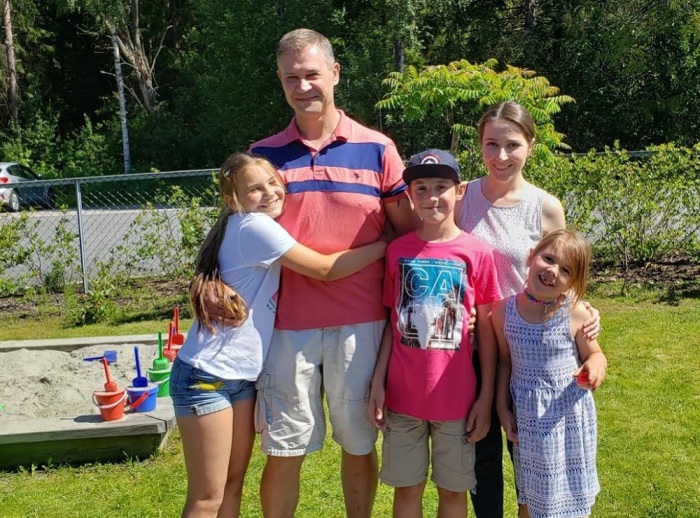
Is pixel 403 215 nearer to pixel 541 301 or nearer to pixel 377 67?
pixel 541 301

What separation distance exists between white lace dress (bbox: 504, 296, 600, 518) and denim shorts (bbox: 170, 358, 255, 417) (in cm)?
106

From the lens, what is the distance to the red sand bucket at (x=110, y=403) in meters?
4.11

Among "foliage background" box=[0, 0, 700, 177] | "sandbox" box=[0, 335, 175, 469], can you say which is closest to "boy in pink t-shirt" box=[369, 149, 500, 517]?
"sandbox" box=[0, 335, 175, 469]

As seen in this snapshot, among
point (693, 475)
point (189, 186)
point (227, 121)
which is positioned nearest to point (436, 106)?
point (189, 186)

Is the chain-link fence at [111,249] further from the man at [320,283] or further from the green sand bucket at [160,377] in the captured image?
the man at [320,283]

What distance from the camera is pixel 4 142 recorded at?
→ 27500mm

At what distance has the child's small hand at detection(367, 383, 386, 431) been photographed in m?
2.69

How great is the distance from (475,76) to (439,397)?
6.96m

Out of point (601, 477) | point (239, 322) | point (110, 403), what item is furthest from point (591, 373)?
point (110, 403)

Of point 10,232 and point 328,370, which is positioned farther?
point 10,232

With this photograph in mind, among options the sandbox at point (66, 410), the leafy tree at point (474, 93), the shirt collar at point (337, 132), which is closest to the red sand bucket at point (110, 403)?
the sandbox at point (66, 410)

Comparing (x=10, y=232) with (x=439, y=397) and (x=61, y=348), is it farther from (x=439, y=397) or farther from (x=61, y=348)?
(x=439, y=397)

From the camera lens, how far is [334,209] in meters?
2.70

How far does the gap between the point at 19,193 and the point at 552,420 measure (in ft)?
34.8
